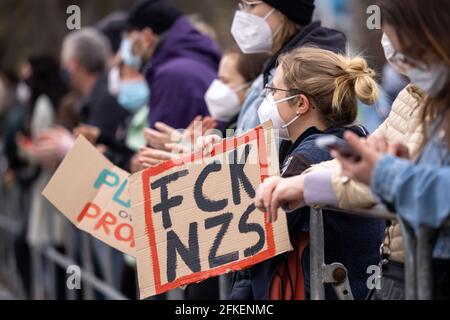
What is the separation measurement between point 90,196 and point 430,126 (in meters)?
2.34

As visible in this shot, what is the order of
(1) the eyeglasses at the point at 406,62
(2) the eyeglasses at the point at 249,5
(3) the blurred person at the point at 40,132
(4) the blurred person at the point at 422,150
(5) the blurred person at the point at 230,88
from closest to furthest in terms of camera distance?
(4) the blurred person at the point at 422,150, (1) the eyeglasses at the point at 406,62, (2) the eyeglasses at the point at 249,5, (5) the blurred person at the point at 230,88, (3) the blurred person at the point at 40,132

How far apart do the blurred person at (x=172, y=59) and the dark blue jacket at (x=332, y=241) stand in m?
2.03

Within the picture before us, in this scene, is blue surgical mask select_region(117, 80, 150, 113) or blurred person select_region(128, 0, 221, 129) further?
blue surgical mask select_region(117, 80, 150, 113)

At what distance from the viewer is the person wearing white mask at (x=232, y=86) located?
5.56m

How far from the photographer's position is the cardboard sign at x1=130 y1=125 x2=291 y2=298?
3.95 m

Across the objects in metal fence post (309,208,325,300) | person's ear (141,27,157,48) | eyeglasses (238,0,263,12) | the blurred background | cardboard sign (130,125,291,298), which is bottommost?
metal fence post (309,208,325,300)

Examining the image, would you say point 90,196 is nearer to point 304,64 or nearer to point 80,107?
point 304,64

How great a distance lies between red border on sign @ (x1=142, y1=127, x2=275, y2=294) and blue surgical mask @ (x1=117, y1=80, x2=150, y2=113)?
3.57 m

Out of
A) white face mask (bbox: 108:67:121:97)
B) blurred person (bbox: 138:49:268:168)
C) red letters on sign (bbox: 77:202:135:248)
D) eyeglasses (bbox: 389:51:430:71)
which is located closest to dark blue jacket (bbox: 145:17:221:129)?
blurred person (bbox: 138:49:268:168)

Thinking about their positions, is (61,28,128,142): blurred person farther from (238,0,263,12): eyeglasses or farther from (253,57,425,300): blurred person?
(253,57,425,300): blurred person

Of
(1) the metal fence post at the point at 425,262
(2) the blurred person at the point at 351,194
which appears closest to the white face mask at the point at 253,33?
(2) the blurred person at the point at 351,194

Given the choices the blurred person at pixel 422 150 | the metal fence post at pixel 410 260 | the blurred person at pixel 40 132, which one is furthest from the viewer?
the blurred person at pixel 40 132

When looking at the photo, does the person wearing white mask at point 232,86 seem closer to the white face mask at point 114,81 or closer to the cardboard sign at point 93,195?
the cardboard sign at point 93,195
